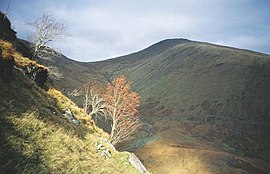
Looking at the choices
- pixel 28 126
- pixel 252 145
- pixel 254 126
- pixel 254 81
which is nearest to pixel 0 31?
pixel 28 126

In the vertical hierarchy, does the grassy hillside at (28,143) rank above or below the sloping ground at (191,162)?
above

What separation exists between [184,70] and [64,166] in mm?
101323

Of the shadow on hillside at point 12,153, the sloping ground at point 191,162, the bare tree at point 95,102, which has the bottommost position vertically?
the sloping ground at point 191,162

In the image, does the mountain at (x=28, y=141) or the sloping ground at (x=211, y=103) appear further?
the sloping ground at (x=211, y=103)

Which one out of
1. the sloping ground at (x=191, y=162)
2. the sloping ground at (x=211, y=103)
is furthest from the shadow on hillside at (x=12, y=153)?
the sloping ground at (x=211, y=103)

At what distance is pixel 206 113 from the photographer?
68.3 metres

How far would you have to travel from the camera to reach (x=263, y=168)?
132ft

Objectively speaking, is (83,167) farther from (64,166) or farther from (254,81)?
(254,81)

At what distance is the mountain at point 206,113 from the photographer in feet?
124

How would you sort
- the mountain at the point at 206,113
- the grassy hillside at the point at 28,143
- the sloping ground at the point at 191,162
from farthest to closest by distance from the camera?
the mountain at the point at 206,113 < the sloping ground at the point at 191,162 < the grassy hillside at the point at 28,143

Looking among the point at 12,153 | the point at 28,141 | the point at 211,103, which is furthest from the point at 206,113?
the point at 12,153

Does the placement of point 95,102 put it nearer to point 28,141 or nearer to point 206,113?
point 206,113

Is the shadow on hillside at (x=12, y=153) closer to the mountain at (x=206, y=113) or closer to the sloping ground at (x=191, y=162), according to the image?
the sloping ground at (x=191, y=162)

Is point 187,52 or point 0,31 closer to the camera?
point 0,31
